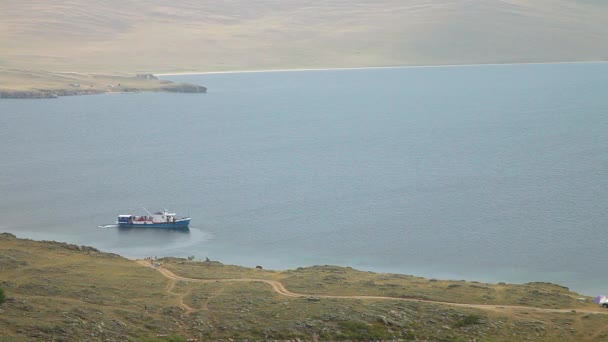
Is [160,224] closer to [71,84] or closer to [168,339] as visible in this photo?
[168,339]

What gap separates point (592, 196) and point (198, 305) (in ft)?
140

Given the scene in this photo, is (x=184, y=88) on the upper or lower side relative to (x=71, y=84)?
upper

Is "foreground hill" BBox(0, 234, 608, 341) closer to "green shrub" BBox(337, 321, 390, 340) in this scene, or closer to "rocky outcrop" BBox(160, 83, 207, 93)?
"green shrub" BBox(337, 321, 390, 340)

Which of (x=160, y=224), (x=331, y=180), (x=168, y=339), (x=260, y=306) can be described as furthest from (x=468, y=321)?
(x=331, y=180)

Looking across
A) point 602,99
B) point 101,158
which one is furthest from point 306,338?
point 602,99

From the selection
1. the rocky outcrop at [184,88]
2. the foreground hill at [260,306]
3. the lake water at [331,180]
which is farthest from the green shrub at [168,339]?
the rocky outcrop at [184,88]

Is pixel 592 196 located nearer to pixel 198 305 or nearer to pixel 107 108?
pixel 198 305

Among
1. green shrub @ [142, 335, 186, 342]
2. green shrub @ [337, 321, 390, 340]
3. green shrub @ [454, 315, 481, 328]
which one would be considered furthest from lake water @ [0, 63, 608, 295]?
Answer: green shrub @ [142, 335, 186, 342]

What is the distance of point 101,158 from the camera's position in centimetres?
9031

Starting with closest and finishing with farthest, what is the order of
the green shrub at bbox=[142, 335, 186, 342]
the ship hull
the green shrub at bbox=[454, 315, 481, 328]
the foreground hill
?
→ 1. the green shrub at bbox=[142, 335, 186, 342]
2. the foreground hill
3. the green shrub at bbox=[454, 315, 481, 328]
4. the ship hull

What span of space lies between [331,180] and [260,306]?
4486 cm

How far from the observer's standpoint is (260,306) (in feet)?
118

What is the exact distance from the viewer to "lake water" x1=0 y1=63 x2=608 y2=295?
5706 centimetres

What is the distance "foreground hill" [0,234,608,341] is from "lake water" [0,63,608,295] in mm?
11352
